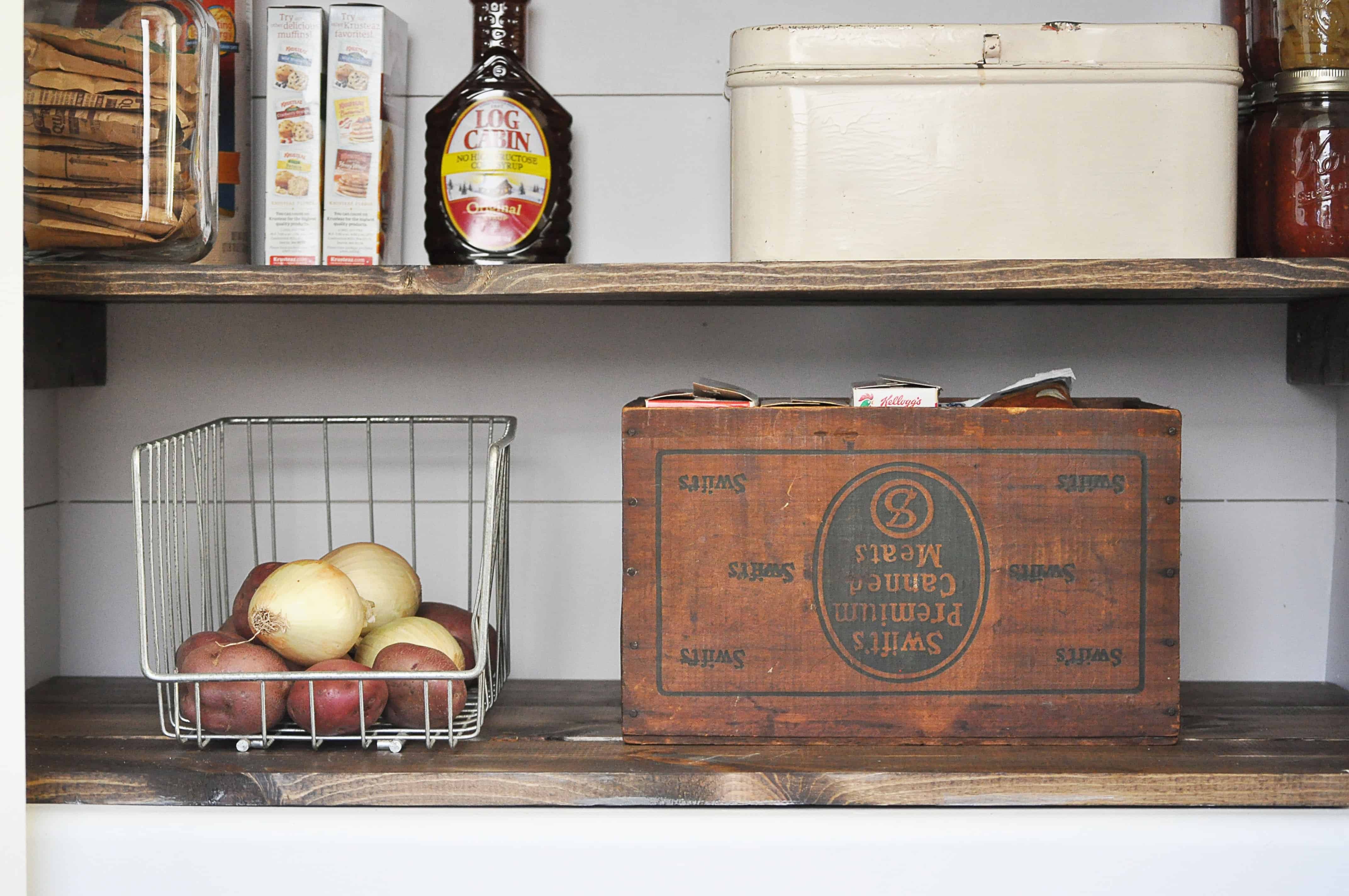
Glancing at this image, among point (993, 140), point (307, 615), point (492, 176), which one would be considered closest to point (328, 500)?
point (307, 615)

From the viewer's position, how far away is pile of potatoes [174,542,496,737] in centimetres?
87

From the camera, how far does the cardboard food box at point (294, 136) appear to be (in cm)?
101

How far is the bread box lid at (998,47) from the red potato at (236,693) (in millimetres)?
Answer: 630

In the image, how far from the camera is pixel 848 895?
2.64ft

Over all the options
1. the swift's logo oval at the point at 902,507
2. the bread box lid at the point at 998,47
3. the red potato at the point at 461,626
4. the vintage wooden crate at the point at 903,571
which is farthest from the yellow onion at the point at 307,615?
the bread box lid at the point at 998,47

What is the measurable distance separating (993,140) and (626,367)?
1.45 feet

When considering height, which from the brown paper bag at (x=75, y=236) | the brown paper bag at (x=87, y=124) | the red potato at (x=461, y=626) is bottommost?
the red potato at (x=461, y=626)

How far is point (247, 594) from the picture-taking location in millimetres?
995

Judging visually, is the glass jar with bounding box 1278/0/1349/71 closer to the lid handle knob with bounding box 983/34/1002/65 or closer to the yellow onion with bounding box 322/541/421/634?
the lid handle knob with bounding box 983/34/1002/65

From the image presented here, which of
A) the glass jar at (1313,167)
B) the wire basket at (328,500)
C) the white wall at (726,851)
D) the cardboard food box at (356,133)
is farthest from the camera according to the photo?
the wire basket at (328,500)

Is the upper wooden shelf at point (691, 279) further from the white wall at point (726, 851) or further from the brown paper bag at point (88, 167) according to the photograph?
the white wall at point (726, 851)

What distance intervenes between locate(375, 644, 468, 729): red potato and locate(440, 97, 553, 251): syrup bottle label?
0.37 meters

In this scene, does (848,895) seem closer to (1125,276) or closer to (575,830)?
(575,830)

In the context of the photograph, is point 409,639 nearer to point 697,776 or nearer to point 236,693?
point 236,693
